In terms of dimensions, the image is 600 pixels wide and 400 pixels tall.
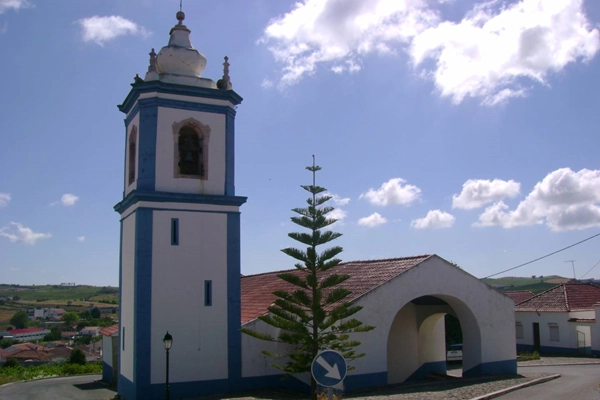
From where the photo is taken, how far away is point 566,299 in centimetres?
2716

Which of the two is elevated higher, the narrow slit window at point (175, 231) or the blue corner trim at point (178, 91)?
the blue corner trim at point (178, 91)

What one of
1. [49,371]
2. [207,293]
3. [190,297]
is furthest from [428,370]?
[49,371]

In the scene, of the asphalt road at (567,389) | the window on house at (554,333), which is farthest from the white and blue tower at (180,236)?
the window on house at (554,333)

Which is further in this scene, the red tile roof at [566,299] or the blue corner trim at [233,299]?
the red tile roof at [566,299]

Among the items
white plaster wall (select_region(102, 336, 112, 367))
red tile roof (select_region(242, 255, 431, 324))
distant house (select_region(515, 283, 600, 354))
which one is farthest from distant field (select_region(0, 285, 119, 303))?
red tile roof (select_region(242, 255, 431, 324))

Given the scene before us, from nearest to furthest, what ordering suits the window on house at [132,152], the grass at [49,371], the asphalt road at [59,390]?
1. the window on house at [132,152]
2. the asphalt road at [59,390]
3. the grass at [49,371]

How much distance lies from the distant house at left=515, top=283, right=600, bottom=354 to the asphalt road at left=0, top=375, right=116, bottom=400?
61.4 feet

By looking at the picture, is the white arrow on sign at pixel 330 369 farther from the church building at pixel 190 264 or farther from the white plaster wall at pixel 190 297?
the white plaster wall at pixel 190 297

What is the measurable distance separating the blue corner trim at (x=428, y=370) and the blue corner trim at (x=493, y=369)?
6.45ft

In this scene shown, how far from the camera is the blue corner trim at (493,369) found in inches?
653

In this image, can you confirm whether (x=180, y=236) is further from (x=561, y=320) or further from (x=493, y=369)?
(x=561, y=320)

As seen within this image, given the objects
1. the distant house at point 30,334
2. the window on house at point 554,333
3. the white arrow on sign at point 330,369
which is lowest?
the distant house at point 30,334

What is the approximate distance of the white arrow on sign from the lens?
7.05 meters

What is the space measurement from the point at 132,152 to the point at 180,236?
2.78 m
